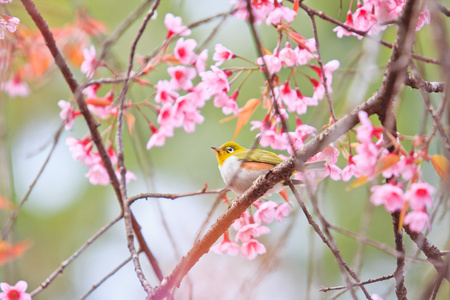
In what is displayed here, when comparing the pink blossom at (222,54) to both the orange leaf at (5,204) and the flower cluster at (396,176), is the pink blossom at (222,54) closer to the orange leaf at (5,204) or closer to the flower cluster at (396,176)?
the flower cluster at (396,176)

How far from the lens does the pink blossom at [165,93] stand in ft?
6.32

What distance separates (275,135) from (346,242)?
313cm

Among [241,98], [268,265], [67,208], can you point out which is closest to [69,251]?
[67,208]

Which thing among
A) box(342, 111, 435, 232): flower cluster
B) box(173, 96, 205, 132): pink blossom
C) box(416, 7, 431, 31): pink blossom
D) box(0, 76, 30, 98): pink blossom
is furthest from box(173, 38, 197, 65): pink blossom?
box(0, 76, 30, 98): pink blossom

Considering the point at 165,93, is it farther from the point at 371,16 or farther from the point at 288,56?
the point at 371,16

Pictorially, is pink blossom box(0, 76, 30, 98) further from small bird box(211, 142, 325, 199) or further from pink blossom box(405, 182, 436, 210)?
pink blossom box(405, 182, 436, 210)

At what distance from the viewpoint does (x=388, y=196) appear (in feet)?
3.48

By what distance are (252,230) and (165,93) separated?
25.1 inches

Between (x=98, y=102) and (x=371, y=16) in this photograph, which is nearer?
(x=371, y=16)

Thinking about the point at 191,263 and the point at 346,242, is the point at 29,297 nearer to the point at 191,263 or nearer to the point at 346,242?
the point at 191,263

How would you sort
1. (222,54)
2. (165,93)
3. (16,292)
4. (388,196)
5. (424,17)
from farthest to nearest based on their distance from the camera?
(165,93) < (222,54) < (16,292) < (424,17) < (388,196)

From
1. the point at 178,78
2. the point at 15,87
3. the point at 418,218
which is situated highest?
the point at 15,87

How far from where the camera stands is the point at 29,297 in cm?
158

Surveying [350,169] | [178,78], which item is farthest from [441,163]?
[178,78]
